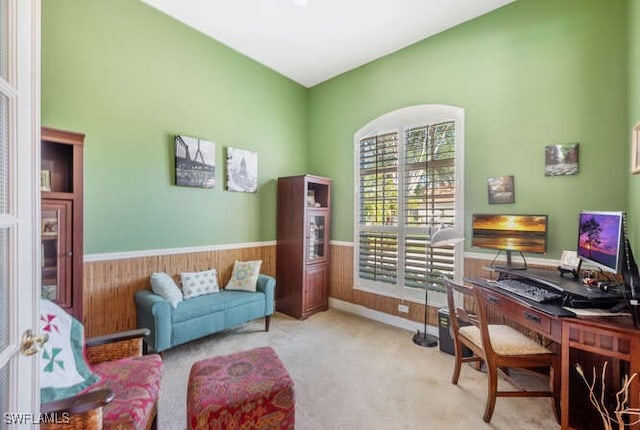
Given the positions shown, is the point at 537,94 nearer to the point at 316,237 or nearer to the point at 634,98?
the point at 634,98

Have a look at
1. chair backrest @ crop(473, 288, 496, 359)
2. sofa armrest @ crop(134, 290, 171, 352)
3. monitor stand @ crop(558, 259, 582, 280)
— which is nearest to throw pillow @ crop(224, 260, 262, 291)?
sofa armrest @ crop(134, 290, 171, 352)

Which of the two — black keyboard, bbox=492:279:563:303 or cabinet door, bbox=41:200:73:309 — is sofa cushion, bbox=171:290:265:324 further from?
black keyboard, bbox=492:279:563:303

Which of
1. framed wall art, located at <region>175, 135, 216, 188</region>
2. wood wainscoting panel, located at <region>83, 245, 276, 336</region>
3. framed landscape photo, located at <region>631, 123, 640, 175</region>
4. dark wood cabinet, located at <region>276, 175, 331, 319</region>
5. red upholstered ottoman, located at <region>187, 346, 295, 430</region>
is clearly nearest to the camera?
red upholstered ottoman, located at <region>187, 346, 295, 430</region>

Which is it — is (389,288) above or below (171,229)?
below

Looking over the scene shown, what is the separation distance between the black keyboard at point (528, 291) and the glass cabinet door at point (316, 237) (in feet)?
7.44

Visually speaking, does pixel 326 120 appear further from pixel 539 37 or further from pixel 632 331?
pixel 632 331

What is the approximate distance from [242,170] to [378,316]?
270 centimetres

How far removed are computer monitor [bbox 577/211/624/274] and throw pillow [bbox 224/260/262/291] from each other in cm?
312

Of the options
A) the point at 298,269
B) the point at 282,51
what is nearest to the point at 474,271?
the point at 298,269

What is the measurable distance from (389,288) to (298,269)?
1.25 meters

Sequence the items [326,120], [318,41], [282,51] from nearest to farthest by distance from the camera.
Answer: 1. [318,41]
2. [282,51]
3. [326,120]

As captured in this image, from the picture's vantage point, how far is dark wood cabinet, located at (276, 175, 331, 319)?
3795mm

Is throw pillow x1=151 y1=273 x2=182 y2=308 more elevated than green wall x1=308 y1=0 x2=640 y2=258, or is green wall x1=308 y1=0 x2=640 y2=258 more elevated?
green wall x1=308 y1=0 x2=640 y2=258

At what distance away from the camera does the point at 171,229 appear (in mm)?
3117
